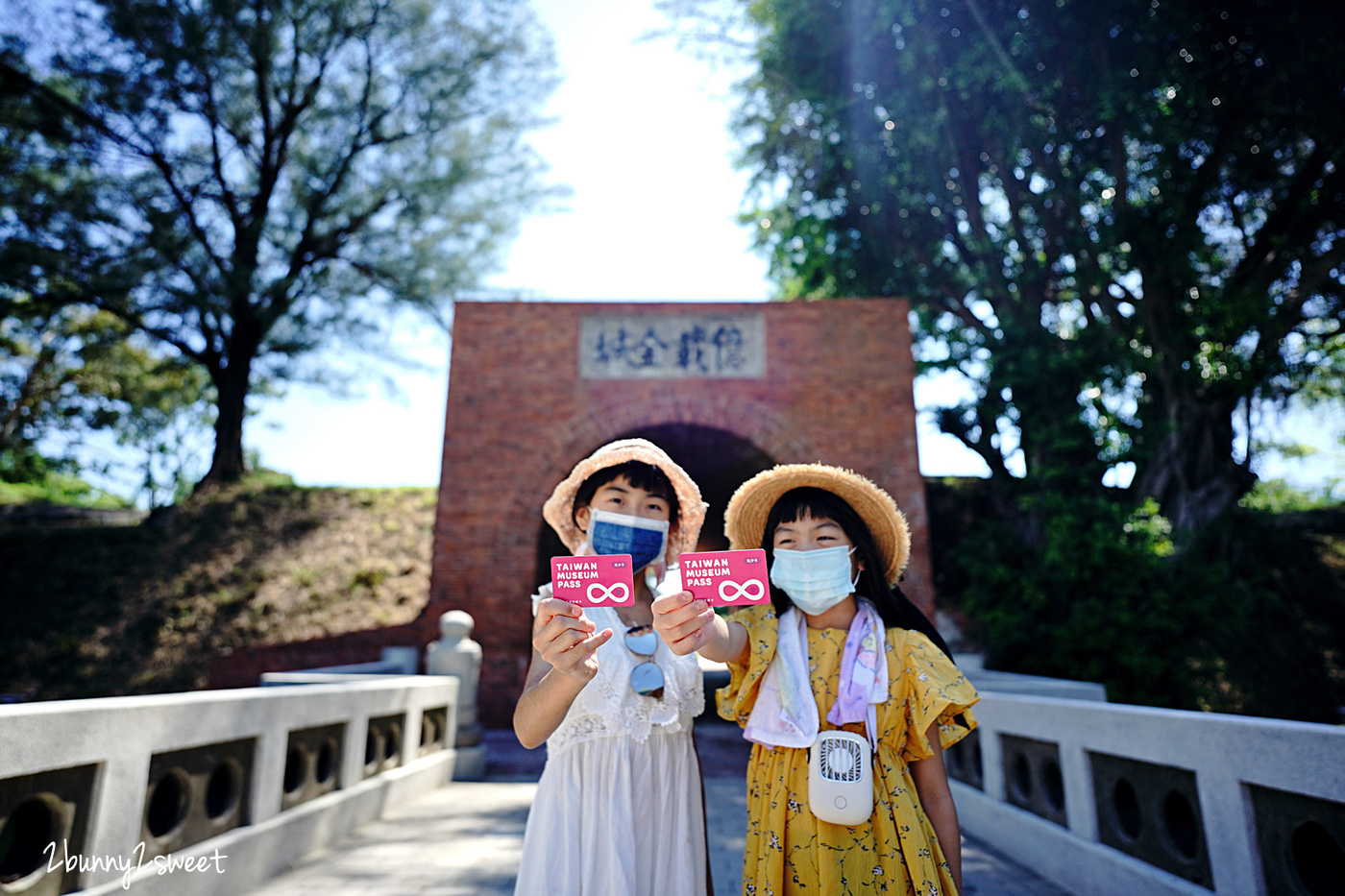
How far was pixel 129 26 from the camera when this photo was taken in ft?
41.3

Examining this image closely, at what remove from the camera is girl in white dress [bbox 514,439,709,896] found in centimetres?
184

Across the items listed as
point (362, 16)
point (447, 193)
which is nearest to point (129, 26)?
point (362, 16)

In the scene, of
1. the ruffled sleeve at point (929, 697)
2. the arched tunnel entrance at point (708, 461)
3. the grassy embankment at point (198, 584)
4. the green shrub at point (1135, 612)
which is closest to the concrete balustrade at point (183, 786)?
the ruffled sleeve at point (929, 697)

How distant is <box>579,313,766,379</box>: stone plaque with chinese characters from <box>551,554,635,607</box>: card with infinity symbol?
25.1ft

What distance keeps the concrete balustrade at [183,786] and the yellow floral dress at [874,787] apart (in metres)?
2.36

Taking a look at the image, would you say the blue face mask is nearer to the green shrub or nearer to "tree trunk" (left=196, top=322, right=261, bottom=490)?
the green shrub

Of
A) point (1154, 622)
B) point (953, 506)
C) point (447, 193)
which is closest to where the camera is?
point (1154, 622)

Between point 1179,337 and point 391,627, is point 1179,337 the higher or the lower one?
the higher one

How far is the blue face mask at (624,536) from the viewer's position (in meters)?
2.14

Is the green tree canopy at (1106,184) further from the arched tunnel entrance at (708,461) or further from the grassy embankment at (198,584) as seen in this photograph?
the grassy embankment at (198,584)

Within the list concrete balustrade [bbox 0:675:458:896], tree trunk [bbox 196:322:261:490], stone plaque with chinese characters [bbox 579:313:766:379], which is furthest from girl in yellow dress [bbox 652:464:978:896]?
tree trunk [bbox 196:322:261:490]

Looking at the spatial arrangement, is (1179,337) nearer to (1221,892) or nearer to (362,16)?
(1221,892)

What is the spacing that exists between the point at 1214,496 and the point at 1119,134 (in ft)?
17.1

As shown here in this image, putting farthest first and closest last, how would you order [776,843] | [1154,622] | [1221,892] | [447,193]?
[447,193]
[1154,622]
[1221,892]
[776,843]
